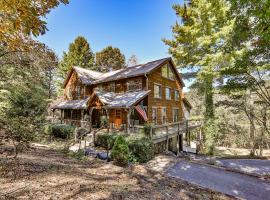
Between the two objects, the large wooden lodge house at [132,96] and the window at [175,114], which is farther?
the window at [175,114]

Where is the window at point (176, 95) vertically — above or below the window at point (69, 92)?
below

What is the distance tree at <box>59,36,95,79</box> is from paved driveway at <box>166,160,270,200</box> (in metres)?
36.5

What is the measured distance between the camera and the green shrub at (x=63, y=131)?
19797 mm

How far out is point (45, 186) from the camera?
5164 mm

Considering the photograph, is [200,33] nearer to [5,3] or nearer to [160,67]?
[160,67]

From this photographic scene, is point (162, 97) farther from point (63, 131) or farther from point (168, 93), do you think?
point (63, 131)

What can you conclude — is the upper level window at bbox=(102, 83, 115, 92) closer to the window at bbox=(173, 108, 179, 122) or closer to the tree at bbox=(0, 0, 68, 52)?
the window at bbox=(173, 108, 179, 122)

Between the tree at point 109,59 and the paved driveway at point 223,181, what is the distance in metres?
39.5

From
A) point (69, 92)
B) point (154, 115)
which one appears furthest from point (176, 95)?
point (69, 92)

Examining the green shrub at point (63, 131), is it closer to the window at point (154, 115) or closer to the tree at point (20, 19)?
the window at point (154, 115)

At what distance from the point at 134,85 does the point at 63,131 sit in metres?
9.21

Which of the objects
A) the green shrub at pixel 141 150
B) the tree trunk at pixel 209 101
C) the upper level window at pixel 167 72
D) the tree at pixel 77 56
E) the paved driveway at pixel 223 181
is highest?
the tree at pixel 77 56

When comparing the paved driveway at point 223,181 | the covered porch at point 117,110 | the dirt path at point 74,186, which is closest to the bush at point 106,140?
the covered porch at point 117,110

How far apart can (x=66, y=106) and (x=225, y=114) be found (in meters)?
27.1
